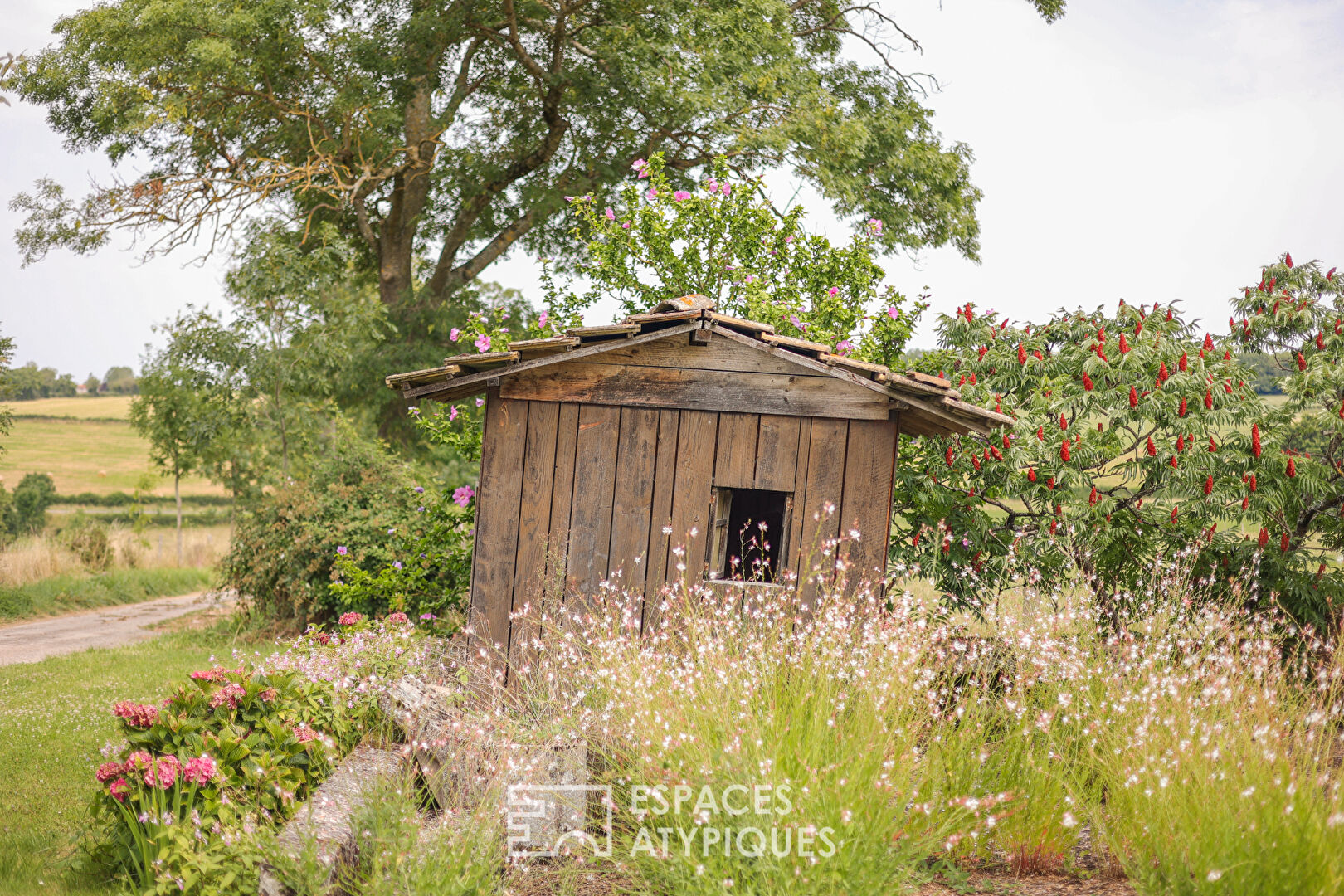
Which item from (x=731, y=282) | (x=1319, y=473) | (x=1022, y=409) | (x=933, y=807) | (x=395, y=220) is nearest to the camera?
(x=933, y=807)

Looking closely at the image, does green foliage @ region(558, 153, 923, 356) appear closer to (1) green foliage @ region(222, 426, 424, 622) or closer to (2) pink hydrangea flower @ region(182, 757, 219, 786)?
(1) green foliage @ region(222, 426, 424, 622)

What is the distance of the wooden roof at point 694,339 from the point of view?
6.29 metres

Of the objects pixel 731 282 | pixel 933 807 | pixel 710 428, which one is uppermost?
pixel 731 282

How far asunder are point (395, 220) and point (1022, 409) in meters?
12.4

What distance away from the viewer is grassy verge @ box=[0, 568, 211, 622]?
591 inches

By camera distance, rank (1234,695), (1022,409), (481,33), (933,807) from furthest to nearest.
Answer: (481,33), (1022,409), (1234,695), (933,807)

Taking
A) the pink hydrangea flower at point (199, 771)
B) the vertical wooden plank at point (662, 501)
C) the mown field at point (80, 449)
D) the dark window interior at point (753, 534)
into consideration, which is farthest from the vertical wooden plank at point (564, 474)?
the mown field at point (80, 449)

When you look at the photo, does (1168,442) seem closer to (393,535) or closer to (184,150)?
(393,535)

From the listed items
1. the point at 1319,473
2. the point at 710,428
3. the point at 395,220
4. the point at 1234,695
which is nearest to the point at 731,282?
the point at 710,428

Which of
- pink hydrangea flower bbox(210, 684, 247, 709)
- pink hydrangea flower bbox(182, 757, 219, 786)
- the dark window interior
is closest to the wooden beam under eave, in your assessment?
the dark window interior

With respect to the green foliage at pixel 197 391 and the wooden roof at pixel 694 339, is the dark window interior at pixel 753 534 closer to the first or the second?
the wooden roof at pixel 694 339

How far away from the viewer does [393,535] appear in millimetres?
11672

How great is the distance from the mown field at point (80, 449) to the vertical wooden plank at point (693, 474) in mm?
25735

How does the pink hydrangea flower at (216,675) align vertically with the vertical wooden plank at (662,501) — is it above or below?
below
